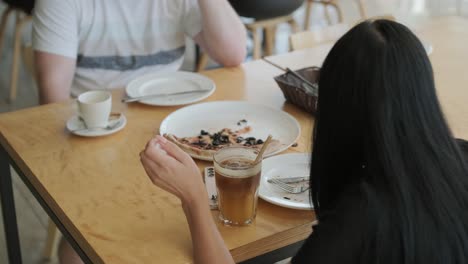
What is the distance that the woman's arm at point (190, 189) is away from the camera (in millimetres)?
986

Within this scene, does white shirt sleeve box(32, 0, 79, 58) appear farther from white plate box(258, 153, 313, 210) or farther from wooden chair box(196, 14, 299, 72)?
wooden chair box(196, 14, 299, 72)

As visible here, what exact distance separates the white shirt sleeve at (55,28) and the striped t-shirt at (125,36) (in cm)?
2

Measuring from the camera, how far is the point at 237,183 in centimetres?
106

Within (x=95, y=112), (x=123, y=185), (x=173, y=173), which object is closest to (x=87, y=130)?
(x=95, y=112)

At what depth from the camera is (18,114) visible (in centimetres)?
153

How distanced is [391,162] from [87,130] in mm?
789

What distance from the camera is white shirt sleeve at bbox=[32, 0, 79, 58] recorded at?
1.74 metres

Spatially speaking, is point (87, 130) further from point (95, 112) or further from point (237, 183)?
point (237, 183)

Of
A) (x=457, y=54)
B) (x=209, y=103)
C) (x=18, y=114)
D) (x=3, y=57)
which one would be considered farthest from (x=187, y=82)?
(x=3, y=57)

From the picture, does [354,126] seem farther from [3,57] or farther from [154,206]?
[3,57]

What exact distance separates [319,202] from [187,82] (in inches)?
31.2

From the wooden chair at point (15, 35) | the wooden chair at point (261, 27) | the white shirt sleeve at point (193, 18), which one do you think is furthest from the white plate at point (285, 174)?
the wooden chair at point (15, 35)

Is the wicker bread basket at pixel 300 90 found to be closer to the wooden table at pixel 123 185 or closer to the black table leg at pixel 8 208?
the wooden table at pixel 123 185

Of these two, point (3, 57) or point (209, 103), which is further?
point (3, 57)
